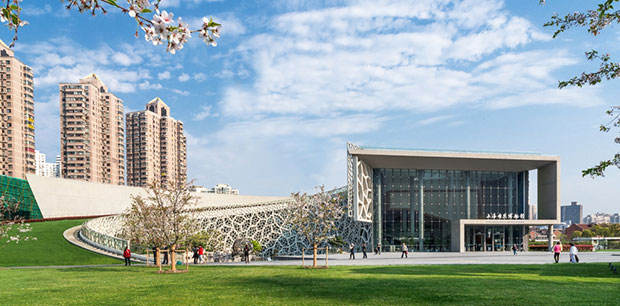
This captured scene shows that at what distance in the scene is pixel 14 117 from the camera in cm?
8131

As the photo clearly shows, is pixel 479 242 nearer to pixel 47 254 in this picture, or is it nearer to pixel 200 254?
pixel 200 254

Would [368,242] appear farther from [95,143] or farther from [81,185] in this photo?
[95,143]

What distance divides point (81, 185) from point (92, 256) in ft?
87.3

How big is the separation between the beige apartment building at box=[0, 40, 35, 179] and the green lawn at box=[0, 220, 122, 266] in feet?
154

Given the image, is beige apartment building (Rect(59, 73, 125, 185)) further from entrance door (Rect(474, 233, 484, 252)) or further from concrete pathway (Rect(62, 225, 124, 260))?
entrance door (Rect(474, 233, 484, 252))

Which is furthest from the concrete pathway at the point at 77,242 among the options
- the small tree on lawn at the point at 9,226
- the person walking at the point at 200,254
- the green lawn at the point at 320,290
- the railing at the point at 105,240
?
the green lawn at the point at 320,290

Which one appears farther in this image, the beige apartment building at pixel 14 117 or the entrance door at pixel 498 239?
the beige apartment building at pixel 14 117

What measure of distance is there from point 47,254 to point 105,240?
4.36 metres

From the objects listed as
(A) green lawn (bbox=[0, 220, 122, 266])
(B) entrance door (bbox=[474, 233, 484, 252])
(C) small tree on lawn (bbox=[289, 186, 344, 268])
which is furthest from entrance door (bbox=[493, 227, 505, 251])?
(A) green lawn (bbox=[0, 220, 122, 266])

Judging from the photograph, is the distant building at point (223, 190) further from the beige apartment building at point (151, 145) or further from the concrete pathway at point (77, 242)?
the concrete pathway at point (77, 242)

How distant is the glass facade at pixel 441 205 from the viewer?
55469mm

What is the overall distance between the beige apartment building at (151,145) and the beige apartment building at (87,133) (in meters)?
9.05

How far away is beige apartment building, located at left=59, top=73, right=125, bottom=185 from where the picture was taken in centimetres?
9669

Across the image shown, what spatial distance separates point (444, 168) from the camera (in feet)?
186
